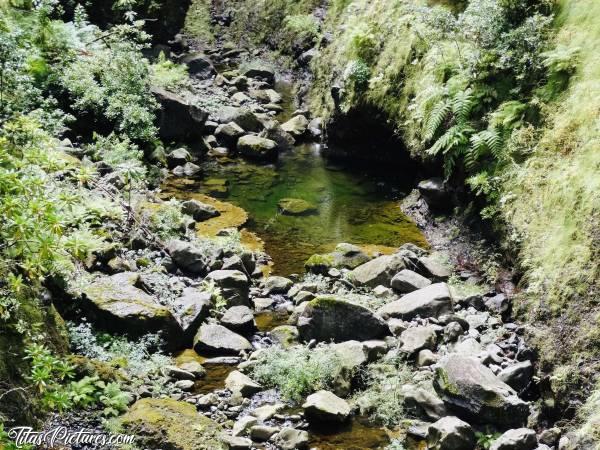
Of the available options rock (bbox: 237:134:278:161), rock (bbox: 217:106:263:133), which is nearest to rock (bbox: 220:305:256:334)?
rock (bbox: 237:134:278:161)

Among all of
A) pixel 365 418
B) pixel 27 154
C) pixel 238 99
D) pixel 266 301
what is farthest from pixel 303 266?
pixel 238 99

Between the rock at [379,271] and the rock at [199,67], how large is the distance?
13.4 meters

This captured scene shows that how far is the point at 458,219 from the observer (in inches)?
460

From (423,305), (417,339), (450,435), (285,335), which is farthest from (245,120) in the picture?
(450,435)

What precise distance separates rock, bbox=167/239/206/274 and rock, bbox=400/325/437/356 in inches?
145

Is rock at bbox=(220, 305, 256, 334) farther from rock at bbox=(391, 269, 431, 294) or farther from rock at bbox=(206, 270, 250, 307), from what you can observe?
rock at bbox=(391, 269, 431, 294)

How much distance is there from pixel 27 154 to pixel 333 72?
13209 mm

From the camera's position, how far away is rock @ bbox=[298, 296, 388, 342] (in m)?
8.52

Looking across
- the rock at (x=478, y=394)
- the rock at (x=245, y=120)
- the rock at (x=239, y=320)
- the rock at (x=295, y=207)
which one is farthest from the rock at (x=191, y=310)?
the rock at (x=245, y=120)

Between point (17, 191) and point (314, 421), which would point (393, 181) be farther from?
point (17, 191)

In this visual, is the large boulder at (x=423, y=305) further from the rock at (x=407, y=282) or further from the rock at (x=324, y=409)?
the rock at (x=324, y=409)

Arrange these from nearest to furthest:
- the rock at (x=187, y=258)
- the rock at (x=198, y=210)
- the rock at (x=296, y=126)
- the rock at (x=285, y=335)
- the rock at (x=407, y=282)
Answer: the rock at (x=285, y=335) → the rock at (x=407, y=282) → the rock at (x=187, y=258) → the rock at (x=198, y=210) → the rock at (x=296, y=126)

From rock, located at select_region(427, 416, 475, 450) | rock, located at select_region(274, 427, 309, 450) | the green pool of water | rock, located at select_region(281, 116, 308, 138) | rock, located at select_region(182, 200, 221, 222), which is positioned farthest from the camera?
rock, located at select_region(281, 116, 308, 138)

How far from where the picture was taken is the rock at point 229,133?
671 inches
